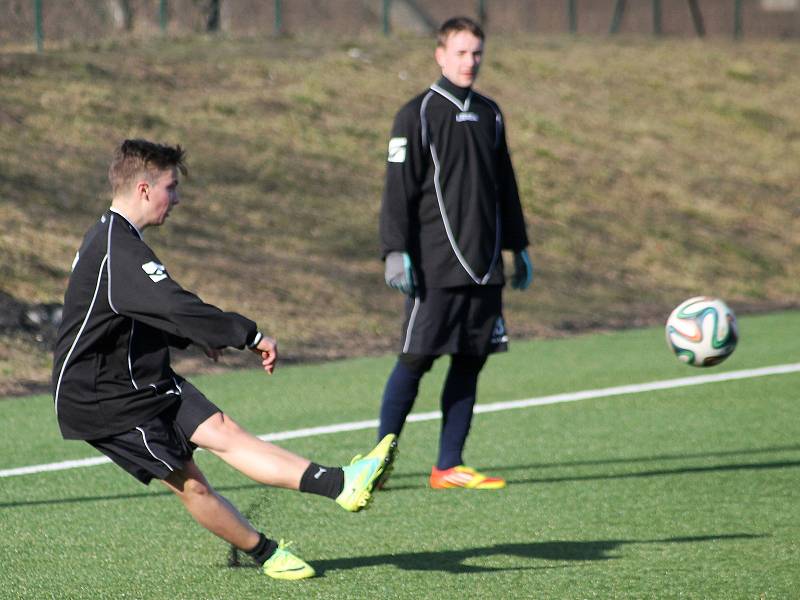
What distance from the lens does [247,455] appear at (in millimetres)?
4816

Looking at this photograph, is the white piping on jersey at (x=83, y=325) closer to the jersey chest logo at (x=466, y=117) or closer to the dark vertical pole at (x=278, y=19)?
the jersey chest logo at (x=466, y=117)

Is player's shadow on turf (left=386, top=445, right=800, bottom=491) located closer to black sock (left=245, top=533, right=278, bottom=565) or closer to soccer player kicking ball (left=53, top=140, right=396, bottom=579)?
black sock (left=245, top=533, right=278, bottom=565)

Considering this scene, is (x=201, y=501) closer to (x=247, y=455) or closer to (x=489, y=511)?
(x=247, y=455)

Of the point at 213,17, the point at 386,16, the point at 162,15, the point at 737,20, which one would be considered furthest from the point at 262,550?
the point at 737,20

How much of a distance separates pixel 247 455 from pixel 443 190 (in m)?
2.23

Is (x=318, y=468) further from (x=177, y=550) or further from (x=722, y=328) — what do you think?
(x=722, y=328)

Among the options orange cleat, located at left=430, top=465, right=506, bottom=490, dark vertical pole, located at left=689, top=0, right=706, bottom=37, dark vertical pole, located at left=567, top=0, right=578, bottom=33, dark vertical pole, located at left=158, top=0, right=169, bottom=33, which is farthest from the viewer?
dark vertical pole, located at left=689, top=0, right=706, bottom=37

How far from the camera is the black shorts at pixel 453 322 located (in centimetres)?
660

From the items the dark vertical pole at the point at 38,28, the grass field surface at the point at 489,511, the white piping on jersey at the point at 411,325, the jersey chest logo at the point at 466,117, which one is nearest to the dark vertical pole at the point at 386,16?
the dark vertical pole at the point at 38,28

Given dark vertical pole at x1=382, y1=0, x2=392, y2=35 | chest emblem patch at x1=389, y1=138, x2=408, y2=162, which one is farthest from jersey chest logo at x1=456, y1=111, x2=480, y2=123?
dark vertical pole at x1=382, y1=0, x2=392, y2=35

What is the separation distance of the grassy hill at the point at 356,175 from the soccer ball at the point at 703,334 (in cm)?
523

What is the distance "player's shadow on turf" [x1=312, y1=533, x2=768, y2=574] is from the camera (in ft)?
17.4

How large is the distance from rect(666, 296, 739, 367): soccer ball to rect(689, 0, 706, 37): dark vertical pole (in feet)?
84.6

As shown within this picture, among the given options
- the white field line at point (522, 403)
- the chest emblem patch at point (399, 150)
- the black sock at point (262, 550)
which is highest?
the chest emblem patch at point (399, 150)
